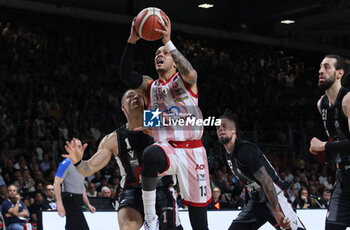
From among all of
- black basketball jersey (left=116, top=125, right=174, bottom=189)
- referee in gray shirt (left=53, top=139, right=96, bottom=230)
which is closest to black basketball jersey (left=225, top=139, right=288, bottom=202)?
black basketball jersey (left=116, top=125, right=174, bottom=189)

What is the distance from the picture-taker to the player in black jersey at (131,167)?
20.4ft

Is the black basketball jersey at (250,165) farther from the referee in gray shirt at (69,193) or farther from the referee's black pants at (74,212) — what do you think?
the referee in gray shirt at (69,193)

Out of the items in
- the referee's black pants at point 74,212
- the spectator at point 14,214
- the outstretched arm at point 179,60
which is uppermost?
the outstretched arm at point 179,60

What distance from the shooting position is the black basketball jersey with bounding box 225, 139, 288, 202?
6375mm

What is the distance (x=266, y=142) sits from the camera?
59.5 ft

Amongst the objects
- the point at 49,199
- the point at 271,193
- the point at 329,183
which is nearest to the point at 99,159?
the point at 271,193

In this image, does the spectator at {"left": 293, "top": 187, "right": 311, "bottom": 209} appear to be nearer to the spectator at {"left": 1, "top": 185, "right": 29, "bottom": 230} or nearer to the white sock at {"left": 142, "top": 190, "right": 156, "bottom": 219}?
the spectator at {"left": 1, "top": 185, "right": 29, "bottom": 230}

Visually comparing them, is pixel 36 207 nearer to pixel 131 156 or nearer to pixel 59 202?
pixel 59 202

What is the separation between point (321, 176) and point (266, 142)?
1.98 metres

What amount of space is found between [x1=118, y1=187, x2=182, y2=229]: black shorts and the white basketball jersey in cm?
82

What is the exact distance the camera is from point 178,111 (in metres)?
5.75

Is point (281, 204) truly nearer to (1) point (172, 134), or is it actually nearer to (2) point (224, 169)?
(1) point (172, 134)

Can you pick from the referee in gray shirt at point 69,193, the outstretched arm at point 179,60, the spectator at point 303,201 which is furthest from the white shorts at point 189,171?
the spectator at point 303,201

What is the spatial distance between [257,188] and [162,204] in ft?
3.84
